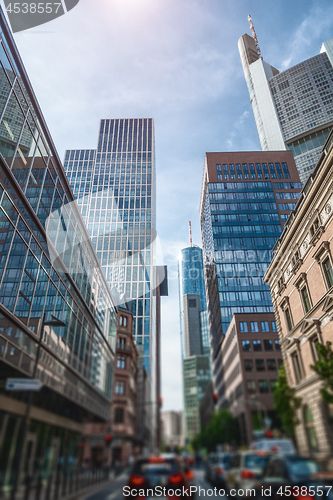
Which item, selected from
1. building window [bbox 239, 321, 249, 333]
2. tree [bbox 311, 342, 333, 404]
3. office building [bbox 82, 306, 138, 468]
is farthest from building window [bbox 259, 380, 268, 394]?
office building [bbox 82, 306, 138, 468]

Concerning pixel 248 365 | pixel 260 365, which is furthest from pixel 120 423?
pixel 260 365

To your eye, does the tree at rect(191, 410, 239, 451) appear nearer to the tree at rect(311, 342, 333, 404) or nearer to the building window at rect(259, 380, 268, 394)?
the building window at rect(259, 380, 268, 394)

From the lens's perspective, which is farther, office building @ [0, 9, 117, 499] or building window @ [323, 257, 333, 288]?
building window @ [323, 257, 333, 288]

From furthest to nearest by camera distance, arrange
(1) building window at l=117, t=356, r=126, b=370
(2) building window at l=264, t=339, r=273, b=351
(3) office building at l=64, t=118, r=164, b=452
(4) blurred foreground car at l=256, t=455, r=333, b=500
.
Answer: (3) office building at l=64, t=118, r=164, b=452 → (1) building window at l=117, t=356, r=126, b=370 → (2) building window at l=264, t=339, r=273, b=351 → (4) blurred foreground car at l=256, t=455, r=333, b=500

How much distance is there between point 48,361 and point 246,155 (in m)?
104

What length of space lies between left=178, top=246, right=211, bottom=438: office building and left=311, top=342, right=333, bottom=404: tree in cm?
656

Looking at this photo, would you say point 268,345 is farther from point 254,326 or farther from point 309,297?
point 254,326

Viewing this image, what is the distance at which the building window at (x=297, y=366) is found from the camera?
21.9 ft

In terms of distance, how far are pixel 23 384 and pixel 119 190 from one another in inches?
4070

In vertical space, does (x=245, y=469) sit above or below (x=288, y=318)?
below

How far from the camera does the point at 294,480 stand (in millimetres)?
4340

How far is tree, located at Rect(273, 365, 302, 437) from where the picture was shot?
5566mm

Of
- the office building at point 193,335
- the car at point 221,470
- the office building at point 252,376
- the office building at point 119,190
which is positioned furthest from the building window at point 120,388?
the office building at point 119,190

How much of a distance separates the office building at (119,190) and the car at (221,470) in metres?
41.8
